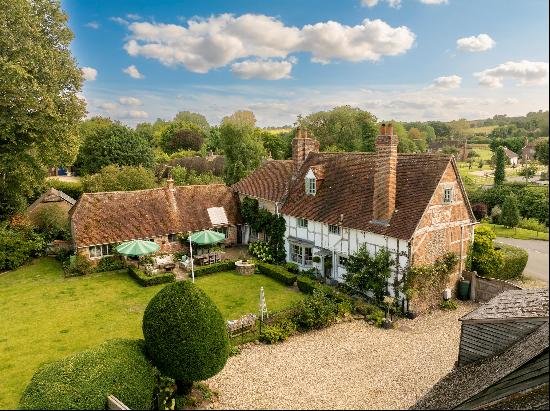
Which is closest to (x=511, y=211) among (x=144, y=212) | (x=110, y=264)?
(x=144, y=212)

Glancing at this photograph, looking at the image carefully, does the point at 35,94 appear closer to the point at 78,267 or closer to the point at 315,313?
the point at 78,267

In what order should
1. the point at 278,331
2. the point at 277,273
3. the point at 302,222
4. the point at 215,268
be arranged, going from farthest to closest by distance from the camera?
the point at 215,268 < the point at 302,222 < the point at 277,273 < the point at 278,331

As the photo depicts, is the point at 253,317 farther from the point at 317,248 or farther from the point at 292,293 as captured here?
the point at 317,248

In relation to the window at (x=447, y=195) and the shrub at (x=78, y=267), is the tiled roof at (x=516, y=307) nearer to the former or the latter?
the window at (x=447, y=195)

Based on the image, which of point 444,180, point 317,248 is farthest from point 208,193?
point 444,180

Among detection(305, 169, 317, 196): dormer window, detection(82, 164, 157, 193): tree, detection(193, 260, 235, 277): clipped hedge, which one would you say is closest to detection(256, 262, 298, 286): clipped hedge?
detection(193, 260, 235, 277): clipped hedge

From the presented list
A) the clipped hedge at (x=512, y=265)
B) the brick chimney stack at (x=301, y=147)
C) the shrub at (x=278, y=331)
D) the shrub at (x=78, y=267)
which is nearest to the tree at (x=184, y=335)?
the shrub at (x=278, y=331)
